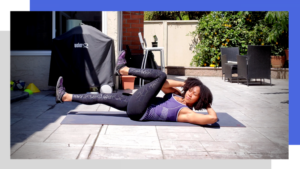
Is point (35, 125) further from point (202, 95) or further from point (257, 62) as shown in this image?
point (257, 62)

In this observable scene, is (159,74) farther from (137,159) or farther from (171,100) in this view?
(137,159)

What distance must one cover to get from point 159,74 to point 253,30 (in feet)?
24.2

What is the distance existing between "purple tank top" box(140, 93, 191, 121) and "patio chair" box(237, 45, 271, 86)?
4.35m

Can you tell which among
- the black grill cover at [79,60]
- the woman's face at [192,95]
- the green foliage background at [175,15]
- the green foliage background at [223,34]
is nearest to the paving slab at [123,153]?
the woman's face at [192,95]

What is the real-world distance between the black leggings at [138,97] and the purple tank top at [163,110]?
0.25ft

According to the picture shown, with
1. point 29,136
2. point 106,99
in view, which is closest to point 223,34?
point 106,99

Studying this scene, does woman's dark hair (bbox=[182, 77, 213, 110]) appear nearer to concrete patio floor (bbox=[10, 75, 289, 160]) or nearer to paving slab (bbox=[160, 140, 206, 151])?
concrete patio floor (bbox=[10, 75, 289, 160])

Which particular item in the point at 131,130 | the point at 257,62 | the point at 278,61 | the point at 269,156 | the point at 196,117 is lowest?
the point at 269,156

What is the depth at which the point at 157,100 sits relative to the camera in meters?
3.50

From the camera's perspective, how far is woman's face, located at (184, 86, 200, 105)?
3311 mm

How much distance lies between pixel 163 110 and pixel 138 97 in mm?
324

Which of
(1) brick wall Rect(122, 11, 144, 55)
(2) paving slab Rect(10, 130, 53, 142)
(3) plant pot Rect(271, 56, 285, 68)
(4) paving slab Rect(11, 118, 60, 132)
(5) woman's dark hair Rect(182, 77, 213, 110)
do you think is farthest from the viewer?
(3) plant pot Rect(271, 56, 285, 68)

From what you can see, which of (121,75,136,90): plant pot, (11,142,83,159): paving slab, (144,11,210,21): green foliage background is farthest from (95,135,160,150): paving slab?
(144,11,210,21): green foliage background

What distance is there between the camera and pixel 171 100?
11.3 ft
